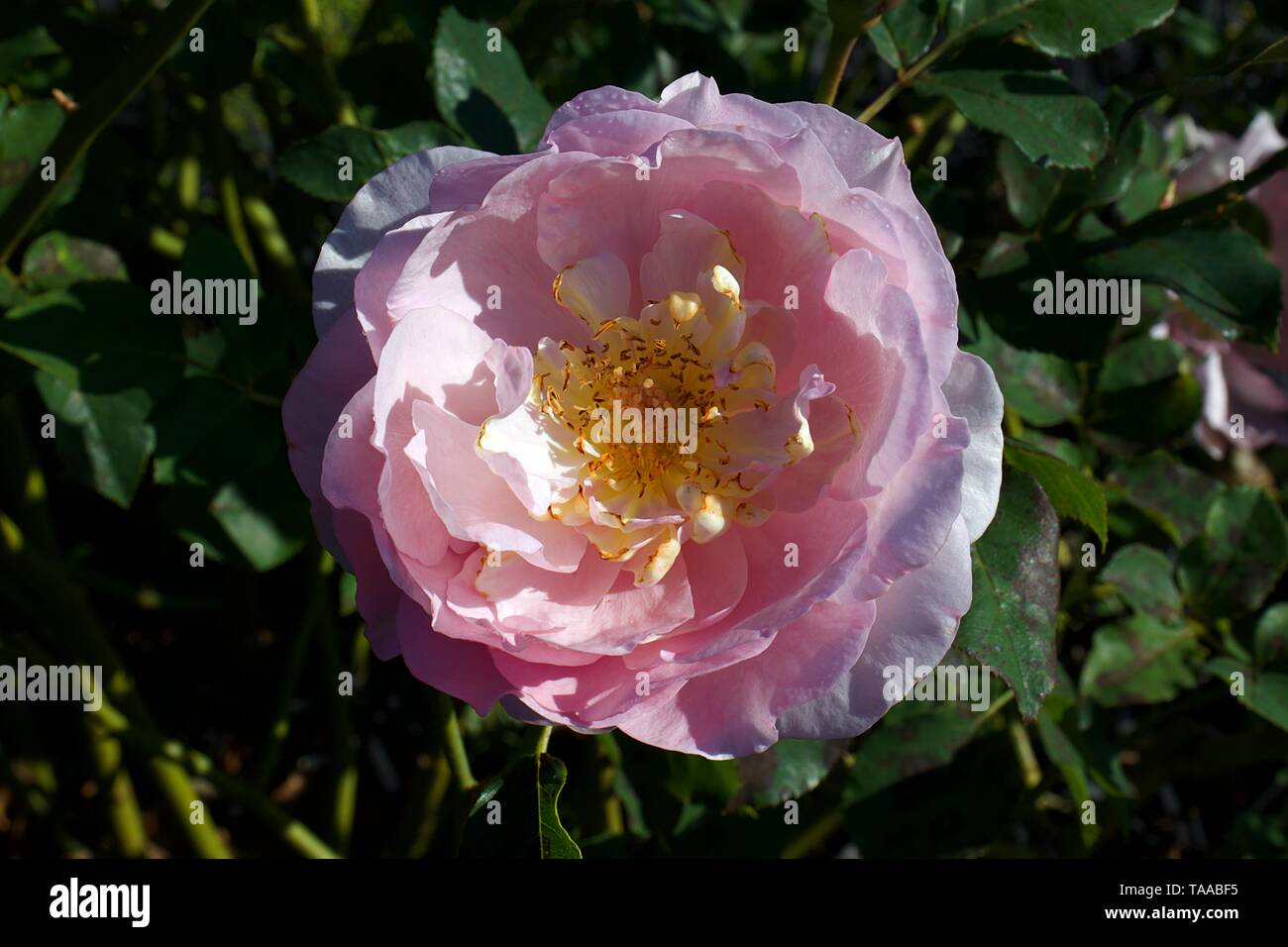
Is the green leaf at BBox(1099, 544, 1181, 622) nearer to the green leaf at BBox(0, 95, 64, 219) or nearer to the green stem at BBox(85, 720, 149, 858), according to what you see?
the green leaf at BBox(0, 95, 64, 219)

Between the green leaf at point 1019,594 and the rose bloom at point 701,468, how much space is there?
4.5 inches

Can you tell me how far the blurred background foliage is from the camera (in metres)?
1.07

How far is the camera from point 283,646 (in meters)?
1.95

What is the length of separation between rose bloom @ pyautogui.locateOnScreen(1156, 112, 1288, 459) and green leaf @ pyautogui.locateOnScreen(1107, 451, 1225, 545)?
0.34 ft

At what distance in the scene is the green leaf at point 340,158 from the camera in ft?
3.51

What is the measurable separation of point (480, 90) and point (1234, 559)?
0.96 m

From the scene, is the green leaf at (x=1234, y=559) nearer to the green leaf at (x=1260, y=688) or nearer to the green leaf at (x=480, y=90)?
the green leaf at (x=1260, y=688)

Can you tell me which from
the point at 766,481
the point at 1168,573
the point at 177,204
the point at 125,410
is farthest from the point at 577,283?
the point at 177,204

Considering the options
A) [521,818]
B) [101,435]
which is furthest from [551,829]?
[101,435]

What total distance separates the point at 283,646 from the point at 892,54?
1.39 m

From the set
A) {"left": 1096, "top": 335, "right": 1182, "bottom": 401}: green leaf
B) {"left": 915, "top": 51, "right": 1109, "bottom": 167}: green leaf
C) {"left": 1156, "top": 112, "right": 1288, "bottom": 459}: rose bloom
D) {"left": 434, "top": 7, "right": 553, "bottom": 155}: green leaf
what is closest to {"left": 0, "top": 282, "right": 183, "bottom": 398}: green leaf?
{"left": 434, "top": 7, "right": 553, "bottom": 155}: green leaf

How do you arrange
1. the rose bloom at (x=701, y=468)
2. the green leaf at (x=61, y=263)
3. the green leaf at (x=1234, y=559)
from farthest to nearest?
the green leaf at (x=1234, y=559), the green leaf at (x=61, y=263), the rose bloom at (x=701, y=468)

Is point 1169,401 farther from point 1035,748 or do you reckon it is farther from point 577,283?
point 577,283

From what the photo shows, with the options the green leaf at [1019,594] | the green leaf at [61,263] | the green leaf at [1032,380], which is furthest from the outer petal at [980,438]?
the green leaf at [61,263]
